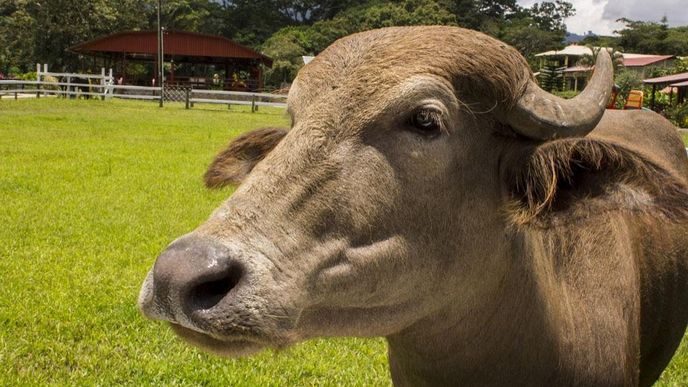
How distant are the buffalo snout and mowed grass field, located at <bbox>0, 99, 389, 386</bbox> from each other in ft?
1.99

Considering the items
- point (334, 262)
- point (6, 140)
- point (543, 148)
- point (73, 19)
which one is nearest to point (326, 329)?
point (334, 262)

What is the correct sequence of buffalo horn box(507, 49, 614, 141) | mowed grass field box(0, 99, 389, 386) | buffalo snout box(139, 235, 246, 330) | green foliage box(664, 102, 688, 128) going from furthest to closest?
1. green foliage box(664, 102, 688, 128)
2. mowed grass field box(0, 99, 389, 386)
3. buffalo horn box(507, 49, 614, 141)
4. buffalo snout box(139, 235, 246, 330)

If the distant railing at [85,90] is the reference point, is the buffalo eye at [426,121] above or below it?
above

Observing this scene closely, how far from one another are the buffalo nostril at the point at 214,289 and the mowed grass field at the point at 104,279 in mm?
468

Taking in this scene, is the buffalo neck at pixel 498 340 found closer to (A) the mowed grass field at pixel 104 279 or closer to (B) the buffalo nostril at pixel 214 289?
(A) the mowed grass field at pixel 104 279

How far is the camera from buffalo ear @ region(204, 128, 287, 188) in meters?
3.28

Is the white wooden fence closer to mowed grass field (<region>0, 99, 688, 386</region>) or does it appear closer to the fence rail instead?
the fence rail

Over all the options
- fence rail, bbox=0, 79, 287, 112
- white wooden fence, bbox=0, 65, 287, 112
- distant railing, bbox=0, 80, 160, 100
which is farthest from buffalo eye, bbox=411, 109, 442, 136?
distant railing, bbox=0, 80, 160, 100

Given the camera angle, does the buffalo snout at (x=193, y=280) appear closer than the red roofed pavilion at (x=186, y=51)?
Yes

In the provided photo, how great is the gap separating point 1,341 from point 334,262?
11.8 ft

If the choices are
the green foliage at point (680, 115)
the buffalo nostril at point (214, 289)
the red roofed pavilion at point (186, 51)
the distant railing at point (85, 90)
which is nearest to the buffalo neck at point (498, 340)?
the buffalo nostril at point (214, 289)

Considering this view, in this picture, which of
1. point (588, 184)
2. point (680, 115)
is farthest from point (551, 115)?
point (680, 115)

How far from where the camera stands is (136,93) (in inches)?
1398

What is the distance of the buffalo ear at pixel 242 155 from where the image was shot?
328 centimetres
